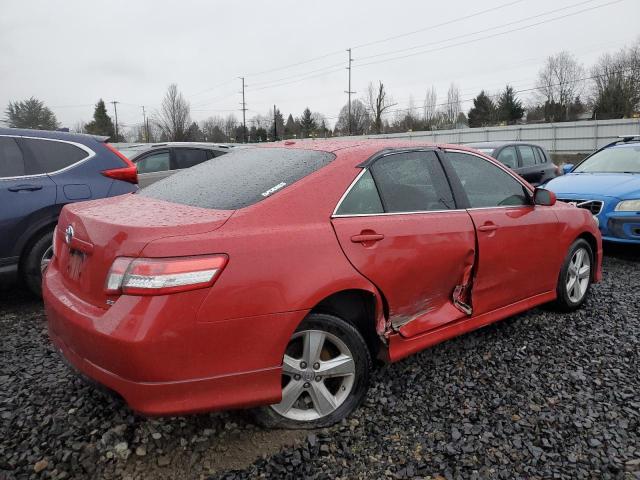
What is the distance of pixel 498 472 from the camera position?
7.47ft

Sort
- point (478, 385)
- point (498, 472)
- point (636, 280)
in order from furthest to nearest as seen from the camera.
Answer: point (636, 280) → point (478, 385) → point (498, 472)

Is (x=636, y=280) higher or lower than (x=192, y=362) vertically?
lower

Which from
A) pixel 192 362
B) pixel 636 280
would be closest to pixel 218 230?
pixel 192 362

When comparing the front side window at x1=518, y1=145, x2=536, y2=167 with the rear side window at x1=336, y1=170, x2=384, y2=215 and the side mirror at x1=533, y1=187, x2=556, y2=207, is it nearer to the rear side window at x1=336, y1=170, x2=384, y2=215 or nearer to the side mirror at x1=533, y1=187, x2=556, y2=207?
the side mirror at x1=533, y1=187, x2=556, y2=207

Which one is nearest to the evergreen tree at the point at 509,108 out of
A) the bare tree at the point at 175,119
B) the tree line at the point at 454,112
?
the tree line at the point at 454,112

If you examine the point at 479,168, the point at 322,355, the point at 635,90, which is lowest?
the point at 322,355

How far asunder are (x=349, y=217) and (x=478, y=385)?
4.48ft

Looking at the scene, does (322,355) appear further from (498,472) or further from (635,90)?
(635,90)

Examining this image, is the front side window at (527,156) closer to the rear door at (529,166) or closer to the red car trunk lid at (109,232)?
the rear door at (529,166)

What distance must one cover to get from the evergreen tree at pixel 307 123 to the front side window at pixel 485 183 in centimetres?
7379

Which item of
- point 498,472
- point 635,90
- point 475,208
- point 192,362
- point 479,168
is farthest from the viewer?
point 635,90

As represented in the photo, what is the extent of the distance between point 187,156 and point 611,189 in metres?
7.19

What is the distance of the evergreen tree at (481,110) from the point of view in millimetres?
61834

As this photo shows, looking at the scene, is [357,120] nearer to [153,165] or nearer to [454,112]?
[454,112]
